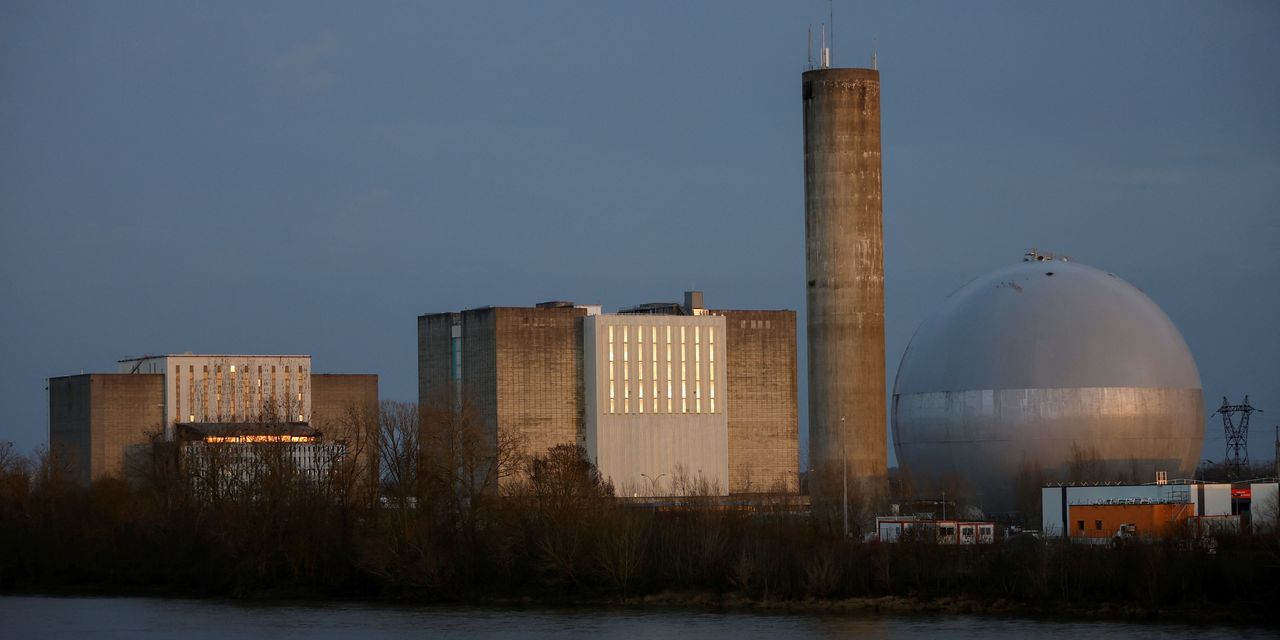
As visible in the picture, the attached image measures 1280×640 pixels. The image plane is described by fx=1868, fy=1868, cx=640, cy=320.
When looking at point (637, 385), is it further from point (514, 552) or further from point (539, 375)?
point (514, 552)

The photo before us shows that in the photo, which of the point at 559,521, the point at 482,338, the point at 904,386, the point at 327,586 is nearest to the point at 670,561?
the point at 559,521

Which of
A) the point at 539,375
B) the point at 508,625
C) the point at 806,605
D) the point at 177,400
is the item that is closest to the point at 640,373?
the point at 539,375

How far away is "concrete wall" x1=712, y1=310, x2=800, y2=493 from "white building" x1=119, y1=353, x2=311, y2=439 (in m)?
29.0

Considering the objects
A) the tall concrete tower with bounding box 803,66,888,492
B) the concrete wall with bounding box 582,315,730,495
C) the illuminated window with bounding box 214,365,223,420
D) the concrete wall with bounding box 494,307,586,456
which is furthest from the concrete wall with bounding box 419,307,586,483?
the tall concrete tower with bounding box 803,66,888,492

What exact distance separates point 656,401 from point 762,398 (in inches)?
289

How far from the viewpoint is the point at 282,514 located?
6328 centimetres

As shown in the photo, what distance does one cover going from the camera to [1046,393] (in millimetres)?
68062

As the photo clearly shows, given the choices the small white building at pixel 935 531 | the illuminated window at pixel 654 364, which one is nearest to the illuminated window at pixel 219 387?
the illuminated window at pixel 654 364

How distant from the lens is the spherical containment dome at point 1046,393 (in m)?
68.1

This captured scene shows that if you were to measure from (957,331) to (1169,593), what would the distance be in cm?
2215

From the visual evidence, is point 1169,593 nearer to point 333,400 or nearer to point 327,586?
point 327,586

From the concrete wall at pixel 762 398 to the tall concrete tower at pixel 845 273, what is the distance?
1290 inches

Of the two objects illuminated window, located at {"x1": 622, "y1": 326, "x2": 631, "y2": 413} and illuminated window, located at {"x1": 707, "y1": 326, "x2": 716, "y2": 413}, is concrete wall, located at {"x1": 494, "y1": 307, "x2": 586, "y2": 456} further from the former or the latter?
illuminated window, located at {"x1": 707, "y1": 326, "x2": 716, "y2": 413}

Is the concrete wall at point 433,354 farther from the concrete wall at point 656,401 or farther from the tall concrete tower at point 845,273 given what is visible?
the tall concrete tower at point 845,273
